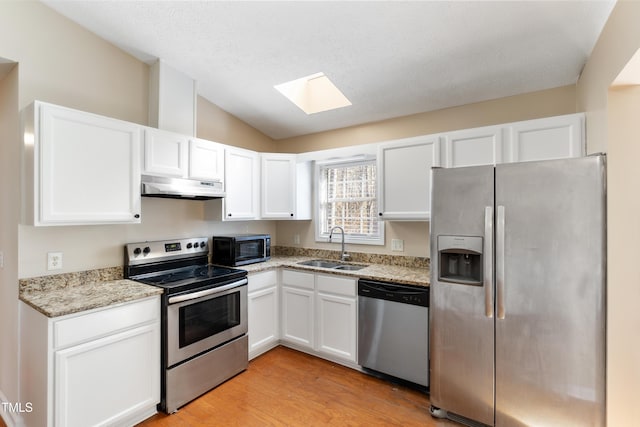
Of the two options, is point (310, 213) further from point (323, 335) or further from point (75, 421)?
point (75, 421)

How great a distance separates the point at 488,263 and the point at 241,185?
238cm

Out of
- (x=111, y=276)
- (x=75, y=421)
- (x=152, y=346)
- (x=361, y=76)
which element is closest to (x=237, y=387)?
(x=152, y=346)

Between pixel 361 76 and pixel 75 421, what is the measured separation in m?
3.14

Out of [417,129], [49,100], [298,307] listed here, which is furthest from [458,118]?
[49,100]

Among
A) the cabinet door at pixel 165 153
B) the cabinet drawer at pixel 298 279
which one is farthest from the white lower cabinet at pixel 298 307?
the cabinet door at pixel 165 153

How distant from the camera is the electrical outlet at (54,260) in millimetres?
2172

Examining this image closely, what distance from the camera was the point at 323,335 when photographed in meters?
2.96

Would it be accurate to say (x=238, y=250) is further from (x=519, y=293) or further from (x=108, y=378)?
(x=519, y=293)

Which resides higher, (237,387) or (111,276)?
(111,276)

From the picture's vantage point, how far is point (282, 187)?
3582 millimetres

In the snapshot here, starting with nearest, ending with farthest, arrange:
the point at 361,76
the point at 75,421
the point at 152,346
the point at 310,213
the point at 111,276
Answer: the point at 75,421 < the point at 152,346 < the point at 111,276 < the point at 361,76 < the point at 310,213

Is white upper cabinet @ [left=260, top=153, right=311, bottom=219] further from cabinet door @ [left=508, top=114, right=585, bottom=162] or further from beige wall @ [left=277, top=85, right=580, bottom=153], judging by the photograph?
cabinet door @ [left=508, top=114, right=585, bottom=162]

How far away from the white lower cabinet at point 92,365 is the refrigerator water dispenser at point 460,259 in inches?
81.3

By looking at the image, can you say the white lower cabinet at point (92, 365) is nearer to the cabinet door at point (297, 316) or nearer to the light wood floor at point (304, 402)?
the light wood floor at point (304, 402)
